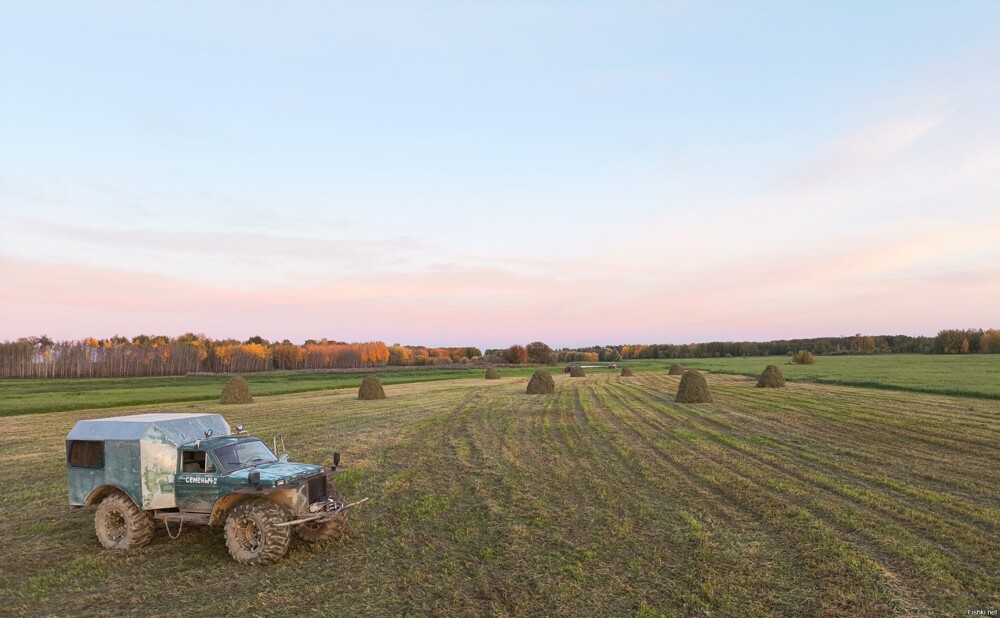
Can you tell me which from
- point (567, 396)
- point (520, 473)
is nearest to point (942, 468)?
point (520, 473)

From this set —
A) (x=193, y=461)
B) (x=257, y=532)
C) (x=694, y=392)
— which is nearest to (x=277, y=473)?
(x=257, y=532)

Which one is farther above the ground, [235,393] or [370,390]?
[235,393]

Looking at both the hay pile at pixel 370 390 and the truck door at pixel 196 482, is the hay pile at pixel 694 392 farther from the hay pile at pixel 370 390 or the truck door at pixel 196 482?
the truck door at pixel 196 482

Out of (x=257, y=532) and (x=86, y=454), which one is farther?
(x=86, y=454)

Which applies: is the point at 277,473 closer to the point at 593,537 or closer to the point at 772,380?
the point at 593,537

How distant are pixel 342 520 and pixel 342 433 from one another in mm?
13916

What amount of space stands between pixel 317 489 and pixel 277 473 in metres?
0.79

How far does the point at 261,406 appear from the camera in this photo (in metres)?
37.6

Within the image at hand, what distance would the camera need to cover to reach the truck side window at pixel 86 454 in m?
10.2

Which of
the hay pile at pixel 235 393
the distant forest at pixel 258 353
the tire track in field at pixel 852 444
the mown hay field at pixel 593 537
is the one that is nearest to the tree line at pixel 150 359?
the distant forest at pixel 258 353

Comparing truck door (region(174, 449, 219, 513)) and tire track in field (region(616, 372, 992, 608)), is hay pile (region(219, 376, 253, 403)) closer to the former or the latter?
truck door (region(174, 449, 219, 513))

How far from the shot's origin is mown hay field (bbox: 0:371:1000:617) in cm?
781

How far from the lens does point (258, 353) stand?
138625mm

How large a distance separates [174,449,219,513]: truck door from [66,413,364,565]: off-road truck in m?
0.02
